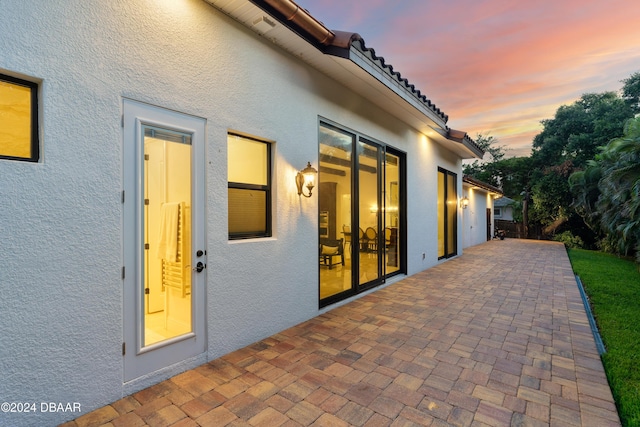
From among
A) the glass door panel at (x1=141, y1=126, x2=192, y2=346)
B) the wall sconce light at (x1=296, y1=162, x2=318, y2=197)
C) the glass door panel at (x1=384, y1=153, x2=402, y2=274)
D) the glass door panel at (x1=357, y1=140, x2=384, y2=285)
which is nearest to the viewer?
the glass door panel at (x1=141, y1=126, x2=192, y2=346)

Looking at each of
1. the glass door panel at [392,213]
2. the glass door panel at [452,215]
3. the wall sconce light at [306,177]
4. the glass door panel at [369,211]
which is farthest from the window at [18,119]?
the glass door panel at [452,215]

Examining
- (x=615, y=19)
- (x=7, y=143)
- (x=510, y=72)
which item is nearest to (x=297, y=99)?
(x=7, y=143)

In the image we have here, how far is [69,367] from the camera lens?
2.29 metres

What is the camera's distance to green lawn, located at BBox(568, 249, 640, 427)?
2634 millimetres

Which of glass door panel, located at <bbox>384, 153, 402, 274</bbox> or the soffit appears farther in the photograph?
glass door panel, located at <bbox>384, 153, 402, 274</bbox>

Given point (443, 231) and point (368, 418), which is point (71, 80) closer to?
point (368, 418)

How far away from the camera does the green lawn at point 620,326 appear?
8.64 feet

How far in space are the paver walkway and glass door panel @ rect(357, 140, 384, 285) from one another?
4.52ft

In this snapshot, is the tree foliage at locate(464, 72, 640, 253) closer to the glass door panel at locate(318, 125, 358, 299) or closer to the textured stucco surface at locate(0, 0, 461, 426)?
the glass door panel at locate(318, 125, 358, 299)

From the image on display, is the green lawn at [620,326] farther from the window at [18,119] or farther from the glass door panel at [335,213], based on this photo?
the window at [18,119]

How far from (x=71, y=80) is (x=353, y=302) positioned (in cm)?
503

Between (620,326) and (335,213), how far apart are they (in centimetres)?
472

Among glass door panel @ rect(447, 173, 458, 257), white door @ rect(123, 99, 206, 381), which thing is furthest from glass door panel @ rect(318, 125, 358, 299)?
glass door panel @ rect(447, 173, 458, 257)

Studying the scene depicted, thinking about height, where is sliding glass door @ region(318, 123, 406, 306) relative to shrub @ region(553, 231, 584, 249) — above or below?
above
